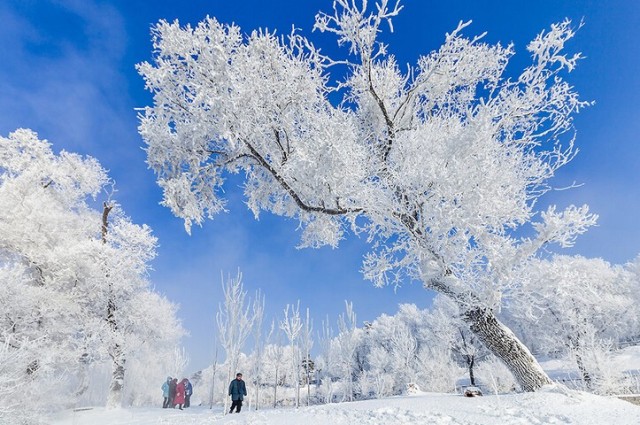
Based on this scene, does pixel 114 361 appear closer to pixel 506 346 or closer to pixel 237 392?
pixel 237 392

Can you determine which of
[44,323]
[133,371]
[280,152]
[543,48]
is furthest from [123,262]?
[543,48]

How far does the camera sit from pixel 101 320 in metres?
17.9

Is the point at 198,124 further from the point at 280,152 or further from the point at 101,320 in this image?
the point at 101,320

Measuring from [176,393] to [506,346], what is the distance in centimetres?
1682

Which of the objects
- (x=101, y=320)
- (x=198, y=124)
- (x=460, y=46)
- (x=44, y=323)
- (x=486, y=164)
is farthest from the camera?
(x=101, y=320)

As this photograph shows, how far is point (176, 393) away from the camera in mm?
18844

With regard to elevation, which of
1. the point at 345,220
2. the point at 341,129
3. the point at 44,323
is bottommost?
the point at 44,323

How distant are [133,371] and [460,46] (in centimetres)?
2715

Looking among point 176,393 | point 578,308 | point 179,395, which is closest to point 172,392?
point 176,393

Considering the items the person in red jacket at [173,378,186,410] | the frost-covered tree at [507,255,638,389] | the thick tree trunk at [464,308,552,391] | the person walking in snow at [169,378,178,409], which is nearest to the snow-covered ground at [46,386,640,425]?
the thick tree trunk at [464,308,552,391]

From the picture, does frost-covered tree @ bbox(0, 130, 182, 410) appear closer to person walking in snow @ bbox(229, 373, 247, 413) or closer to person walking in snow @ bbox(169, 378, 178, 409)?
person walking in snow @ bbox(169, 378, 178, 409)

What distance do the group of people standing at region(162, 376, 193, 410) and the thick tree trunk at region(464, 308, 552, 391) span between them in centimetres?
1593

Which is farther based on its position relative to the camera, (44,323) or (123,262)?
(123,262)

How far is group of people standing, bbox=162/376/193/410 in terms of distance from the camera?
60.8ft
